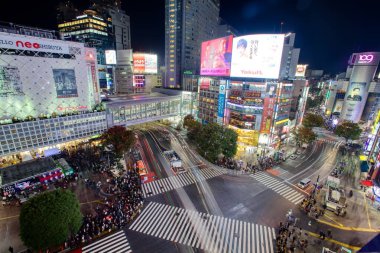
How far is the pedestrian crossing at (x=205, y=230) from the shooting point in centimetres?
2094

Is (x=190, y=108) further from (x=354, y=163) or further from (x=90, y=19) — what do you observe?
(x=90, y=19)

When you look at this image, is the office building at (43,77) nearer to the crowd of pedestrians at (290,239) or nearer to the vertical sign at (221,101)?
the vertical sign at (221,101)

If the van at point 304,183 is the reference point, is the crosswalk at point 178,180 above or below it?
below

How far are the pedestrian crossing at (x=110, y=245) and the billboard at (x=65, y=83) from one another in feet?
120

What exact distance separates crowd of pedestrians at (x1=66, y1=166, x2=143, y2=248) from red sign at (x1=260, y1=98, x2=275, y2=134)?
1378 inches

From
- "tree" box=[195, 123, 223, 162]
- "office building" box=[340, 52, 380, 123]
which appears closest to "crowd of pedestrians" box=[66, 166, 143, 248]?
"tree" box=[195, 123, 223, 162]

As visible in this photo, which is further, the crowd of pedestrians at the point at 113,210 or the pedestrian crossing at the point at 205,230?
the crowd of pedestrians at the point at 113,210

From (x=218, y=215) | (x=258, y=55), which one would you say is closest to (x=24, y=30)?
(x=218, y=215)

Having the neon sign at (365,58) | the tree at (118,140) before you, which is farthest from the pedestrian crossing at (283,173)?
the neon sign at (365,58)

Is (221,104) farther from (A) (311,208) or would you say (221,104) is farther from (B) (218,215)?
(B) (218,215)

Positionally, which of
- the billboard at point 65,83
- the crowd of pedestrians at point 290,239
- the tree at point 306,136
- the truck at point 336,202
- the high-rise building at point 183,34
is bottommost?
the crowd of pedestrians at point 290,239

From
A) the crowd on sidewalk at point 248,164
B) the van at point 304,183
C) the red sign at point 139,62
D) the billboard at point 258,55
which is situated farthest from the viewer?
the red sign at point 139,62

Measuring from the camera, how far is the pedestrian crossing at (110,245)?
65.4ft

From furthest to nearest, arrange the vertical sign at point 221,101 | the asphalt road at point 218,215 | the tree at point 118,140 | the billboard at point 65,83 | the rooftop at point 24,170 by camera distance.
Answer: the vertical sign at point 221,101
the billboard at point 65,83
the tree at point 118,140
the rooftop at point 24,170
the asphalt road at point 218,215
